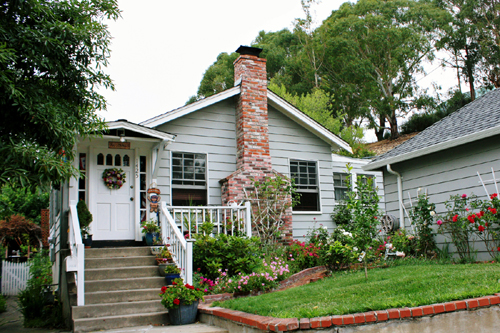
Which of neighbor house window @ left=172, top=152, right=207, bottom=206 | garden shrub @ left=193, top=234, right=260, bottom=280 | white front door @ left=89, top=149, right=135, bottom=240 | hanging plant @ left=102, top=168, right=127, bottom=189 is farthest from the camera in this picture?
neighbor house window @ left=172, top=152, right=207, bottom=206

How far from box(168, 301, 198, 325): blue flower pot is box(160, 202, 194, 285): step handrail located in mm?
561

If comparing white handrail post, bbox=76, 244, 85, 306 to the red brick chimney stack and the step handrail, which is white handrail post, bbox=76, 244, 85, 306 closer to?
the step handrail

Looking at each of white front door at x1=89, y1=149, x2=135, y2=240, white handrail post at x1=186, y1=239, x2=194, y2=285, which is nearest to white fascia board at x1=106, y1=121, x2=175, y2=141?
white front door at x1=89, y1=149, x2=135, y2=240

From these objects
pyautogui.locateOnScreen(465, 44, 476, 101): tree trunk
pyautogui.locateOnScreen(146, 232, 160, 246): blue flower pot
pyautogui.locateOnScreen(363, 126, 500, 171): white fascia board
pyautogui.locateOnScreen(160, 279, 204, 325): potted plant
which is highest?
pyautogui.locateOnScreen(465, 44, 476, 101): tree trunk

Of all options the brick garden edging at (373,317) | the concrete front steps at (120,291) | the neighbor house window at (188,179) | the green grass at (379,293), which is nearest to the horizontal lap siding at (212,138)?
the neighbor house window at (188,179)

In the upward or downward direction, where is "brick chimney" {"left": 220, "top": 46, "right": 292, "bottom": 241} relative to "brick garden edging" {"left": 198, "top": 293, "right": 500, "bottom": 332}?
upward

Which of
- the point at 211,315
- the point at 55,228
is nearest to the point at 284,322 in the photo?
the point at 211,315

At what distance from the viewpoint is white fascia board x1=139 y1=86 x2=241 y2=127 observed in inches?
408

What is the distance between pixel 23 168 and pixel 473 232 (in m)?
7.85

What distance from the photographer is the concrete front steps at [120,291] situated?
20.6 ft

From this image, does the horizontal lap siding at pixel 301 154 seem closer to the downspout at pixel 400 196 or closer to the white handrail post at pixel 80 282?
the downspout at pixel 400 196

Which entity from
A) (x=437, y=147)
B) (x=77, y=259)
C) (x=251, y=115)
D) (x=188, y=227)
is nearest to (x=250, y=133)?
(x=251, y=115)

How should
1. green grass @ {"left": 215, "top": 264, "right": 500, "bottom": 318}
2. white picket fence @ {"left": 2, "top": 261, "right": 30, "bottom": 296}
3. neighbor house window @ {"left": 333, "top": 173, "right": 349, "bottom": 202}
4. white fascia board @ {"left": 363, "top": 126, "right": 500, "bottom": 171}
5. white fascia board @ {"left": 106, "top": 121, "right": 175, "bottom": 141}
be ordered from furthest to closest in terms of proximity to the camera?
white picket fence @ {"left": 2, "top": 261, "right": 30, "bottom": 296}, neighbor house window @ {"left": 333, "top": 173, "right": 349, "bottom": 202}, white fascia board @ {"left": 106, "top": 121, "right": 175, "bottom": 141}, white fascia board @ {"left": 363, "top": 126, "right": 500, "bottom": 171}, green grass @ {"left": 215, "top": 264, "right": 500, "bottom": 318}

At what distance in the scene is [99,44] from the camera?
675cm
